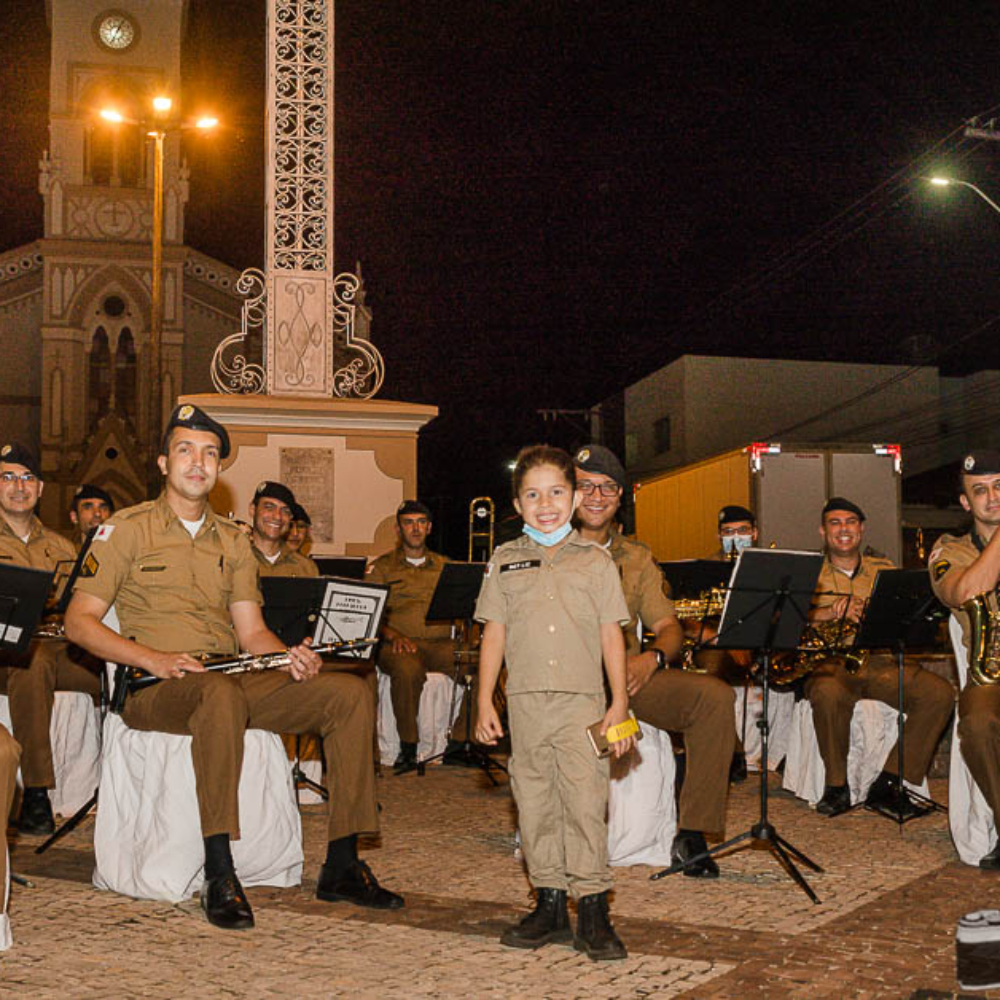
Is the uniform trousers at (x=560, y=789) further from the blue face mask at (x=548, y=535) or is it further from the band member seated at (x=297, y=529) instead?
the band member seated at (x=297, y=529)

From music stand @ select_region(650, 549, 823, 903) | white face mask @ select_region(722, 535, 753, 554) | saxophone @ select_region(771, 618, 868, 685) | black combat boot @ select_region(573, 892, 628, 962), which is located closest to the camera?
Answer: black combat boot @ select_region(573, 892, 628, 962)

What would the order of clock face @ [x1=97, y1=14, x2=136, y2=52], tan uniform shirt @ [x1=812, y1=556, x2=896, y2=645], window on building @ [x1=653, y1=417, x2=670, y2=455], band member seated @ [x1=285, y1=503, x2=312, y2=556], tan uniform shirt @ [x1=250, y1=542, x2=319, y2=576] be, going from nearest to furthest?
tan uniform shirt @ [x1=812, y1=556, x2=896, y2=645], tan uniform shirt @ [x1=250, y1=542, x2=319, y2=576], band member seated @ [x1=285, y1=503, x2=312, y2=556], clock face @ [x1=97, y1=14, x2=136, y2=52], window on building @ [x1=653, y1=417, x2=670, y2=455]

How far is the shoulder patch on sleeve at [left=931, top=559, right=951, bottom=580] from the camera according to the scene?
263 inches

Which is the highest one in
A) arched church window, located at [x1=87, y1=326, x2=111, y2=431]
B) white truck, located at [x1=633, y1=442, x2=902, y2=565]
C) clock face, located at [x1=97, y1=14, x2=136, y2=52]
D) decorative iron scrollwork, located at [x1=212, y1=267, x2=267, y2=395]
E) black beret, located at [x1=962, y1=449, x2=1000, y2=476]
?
clock face, located at [x1=97, y1=14, x2=136, y2=52]

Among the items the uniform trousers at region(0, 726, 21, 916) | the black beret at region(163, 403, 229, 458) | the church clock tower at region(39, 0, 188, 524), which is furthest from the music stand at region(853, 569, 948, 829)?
the church clock tower at region(39, 0, 188, 524)

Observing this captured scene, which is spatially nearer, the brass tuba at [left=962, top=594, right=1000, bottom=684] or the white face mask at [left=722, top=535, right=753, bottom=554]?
the brass tuba at [left=962, top=594, right=1000, bottom=684]

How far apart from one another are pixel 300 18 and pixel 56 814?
8141 mm

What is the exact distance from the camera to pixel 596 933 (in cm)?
474

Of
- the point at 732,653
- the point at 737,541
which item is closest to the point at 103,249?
the point at 737,541

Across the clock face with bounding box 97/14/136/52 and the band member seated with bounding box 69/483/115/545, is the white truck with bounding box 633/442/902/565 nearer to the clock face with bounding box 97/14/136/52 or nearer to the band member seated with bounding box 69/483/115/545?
the band member seated with bounding box 69/483/115/545

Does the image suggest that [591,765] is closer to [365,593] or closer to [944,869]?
[944,869]

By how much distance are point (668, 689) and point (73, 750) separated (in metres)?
3.97

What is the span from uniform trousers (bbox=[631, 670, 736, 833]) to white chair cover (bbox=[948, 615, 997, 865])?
1201mm

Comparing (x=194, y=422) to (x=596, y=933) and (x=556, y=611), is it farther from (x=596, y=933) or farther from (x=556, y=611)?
(x=596, y=933)
